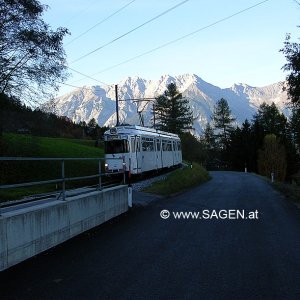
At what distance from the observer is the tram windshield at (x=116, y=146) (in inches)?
1226

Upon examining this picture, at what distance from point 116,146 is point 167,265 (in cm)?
2356

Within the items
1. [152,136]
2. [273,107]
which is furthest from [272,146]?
[152,136]

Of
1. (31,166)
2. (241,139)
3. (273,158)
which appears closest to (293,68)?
(31,166)

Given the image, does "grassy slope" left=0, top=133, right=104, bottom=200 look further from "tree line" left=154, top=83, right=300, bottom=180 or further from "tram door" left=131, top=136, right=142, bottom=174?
"tree line" left=154, top=83, right=300, bottom=180

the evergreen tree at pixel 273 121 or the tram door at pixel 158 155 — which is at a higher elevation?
the evergreen tree at pixel 273 121

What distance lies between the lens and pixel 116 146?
3147 cm

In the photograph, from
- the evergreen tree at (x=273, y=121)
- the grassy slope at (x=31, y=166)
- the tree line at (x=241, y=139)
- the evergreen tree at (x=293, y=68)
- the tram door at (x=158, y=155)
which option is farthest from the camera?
the evergreen tree at (x=273, y=121)

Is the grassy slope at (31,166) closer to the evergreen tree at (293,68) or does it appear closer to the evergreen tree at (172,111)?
the evergreen tree at (293,68)

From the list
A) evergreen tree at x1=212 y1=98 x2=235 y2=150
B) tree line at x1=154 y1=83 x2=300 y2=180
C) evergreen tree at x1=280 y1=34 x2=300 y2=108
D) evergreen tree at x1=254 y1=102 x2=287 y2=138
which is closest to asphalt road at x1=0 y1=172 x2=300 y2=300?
evergreen tree at x1=280 y1=34 x2=300 y2=108

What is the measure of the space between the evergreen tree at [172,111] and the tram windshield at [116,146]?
94.3m

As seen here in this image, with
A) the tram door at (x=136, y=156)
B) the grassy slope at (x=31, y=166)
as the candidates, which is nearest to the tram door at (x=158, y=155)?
the tram door at (x=136, y=156)

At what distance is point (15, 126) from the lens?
31.0 metres

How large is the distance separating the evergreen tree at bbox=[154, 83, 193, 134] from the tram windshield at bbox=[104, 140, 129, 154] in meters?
94.3

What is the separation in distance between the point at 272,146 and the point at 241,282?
8017cm
